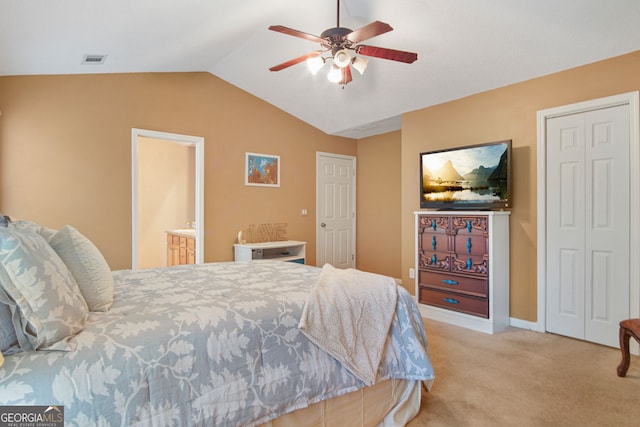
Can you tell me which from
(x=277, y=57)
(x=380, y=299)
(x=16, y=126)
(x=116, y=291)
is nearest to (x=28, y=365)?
(x=116, y=291)

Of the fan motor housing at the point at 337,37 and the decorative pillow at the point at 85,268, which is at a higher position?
the fan motor housing at the point at 337,37

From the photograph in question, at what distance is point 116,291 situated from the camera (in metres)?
1.87

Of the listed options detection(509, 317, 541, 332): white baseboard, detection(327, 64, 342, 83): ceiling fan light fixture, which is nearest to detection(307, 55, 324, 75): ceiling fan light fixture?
detection(327, 64, 342, 83): ceiling fan light fixture

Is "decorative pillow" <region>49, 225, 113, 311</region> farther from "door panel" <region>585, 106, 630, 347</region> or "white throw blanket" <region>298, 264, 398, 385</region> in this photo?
"door panel" <region>585, 106, 630, 347</region>

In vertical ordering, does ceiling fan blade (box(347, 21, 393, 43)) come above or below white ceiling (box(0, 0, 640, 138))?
below

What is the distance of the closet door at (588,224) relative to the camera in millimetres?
2986

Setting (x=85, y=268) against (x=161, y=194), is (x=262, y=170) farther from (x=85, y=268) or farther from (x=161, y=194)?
(x=85, y=268)

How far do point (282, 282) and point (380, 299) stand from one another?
60 cm

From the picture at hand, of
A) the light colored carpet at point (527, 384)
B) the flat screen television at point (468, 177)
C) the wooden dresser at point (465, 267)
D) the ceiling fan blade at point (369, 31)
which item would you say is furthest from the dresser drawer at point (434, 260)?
the ceiling fan blade at point (369, 31)

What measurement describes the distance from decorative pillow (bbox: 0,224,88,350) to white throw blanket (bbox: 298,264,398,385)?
2.91 ft

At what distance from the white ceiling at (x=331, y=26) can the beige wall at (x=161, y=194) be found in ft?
6.82

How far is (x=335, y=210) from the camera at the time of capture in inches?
237

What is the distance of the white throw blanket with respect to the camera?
63.2 inches

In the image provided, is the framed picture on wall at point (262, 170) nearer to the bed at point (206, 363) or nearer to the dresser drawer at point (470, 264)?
the dresser drawer at point (470, 264)
